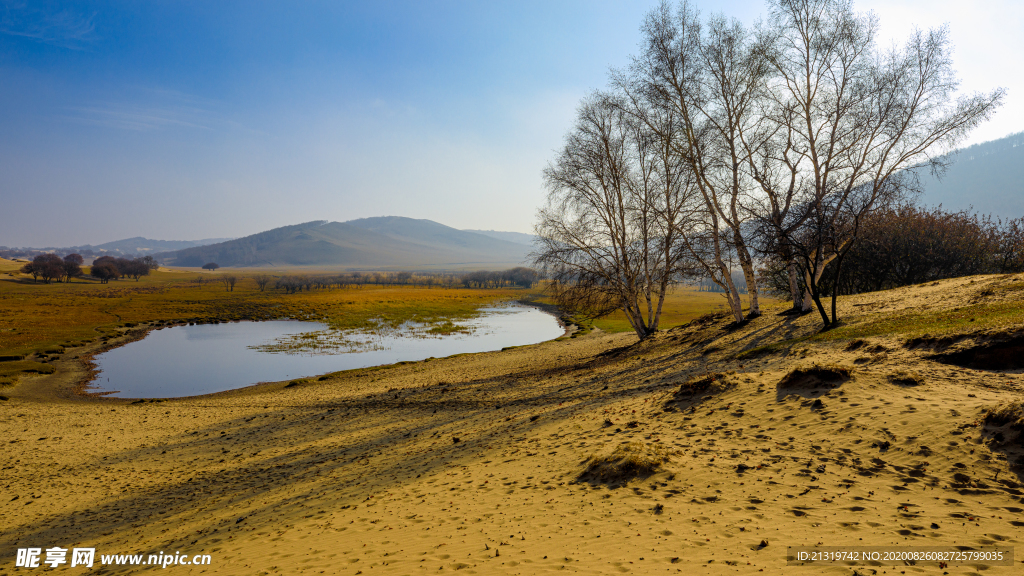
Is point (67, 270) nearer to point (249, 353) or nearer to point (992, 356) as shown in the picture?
point (249, 353)

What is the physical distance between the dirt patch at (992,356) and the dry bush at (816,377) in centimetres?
248

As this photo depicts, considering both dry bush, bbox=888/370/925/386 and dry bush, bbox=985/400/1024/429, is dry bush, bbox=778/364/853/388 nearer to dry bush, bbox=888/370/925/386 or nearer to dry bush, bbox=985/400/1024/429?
dry bush, bbox=888/370/925/386

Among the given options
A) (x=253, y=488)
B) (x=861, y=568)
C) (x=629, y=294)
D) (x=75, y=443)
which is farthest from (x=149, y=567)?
(x=629, y=294)

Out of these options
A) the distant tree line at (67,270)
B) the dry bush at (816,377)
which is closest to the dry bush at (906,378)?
the dry bush at (816,377)

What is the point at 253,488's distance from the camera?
10.7 metres

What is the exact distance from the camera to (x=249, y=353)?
142 feet

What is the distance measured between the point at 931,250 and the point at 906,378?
30250mm

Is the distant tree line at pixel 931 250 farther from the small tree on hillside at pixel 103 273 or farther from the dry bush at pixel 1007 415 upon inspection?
the small tree on hillside at pixel 103 273

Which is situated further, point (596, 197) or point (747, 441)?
point (596, 197)

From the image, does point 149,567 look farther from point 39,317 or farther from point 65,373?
point 39,317

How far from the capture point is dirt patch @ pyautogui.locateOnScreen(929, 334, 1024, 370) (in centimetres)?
951

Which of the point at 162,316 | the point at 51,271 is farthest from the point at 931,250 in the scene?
the point at 51,271

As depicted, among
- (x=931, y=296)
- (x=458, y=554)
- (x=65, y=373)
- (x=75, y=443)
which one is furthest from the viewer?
(x=65, y=373)

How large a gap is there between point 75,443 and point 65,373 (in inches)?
931
